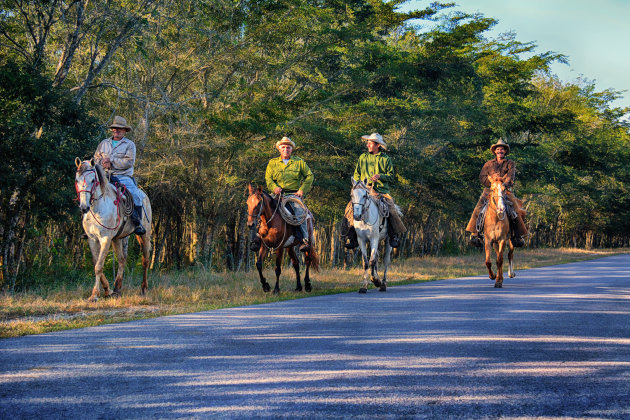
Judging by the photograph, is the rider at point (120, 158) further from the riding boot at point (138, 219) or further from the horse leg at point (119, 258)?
the horse leg at point (119, 258)

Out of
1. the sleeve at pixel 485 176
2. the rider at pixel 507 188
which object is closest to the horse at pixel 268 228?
the rider at pixel 507 188

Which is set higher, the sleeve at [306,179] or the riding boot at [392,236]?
the sleeve at [306,179]

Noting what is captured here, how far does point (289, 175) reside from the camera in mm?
13281

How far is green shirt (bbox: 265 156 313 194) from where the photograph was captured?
1324cm

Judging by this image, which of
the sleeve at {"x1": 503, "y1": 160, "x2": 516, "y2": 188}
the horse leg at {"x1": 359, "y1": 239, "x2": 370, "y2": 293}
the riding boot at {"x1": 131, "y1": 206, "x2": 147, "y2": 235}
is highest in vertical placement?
the sleeve at {"x1": 503, "y1": 160, "x2": 516, "y2": 188}

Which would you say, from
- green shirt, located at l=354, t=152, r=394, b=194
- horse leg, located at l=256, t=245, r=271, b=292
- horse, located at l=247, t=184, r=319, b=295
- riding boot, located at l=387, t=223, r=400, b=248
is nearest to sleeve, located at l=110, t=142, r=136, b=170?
horse, located at l=247, t=184, r=319, b=295

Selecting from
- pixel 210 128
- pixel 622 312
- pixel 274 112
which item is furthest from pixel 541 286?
pixel 210 128

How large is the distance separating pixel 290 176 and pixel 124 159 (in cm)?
349

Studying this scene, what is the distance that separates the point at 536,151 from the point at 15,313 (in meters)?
30.9

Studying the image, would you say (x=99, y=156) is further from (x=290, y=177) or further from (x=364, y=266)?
(x=364, y=266)

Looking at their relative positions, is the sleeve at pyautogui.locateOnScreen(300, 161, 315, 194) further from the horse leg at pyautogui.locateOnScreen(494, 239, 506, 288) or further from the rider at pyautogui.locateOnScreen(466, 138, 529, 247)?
the horse leg at pyautogui.locateOnScreen(494, 239, 506, 288)

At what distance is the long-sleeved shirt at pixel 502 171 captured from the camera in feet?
49.0

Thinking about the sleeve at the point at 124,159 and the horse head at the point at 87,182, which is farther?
the sleeve at the point at 124,159

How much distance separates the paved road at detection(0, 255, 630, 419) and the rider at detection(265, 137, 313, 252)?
4.05m
